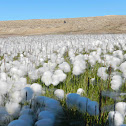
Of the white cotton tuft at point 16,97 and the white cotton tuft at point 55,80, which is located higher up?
the white cotton tuft at point 55,80

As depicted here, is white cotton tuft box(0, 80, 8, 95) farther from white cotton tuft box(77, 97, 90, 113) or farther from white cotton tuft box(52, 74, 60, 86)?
white cotton tuft box(77, 97, 90, 113)

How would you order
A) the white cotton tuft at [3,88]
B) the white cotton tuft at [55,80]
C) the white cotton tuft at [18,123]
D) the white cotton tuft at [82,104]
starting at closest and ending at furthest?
the white cotton tuft at [18,123] → the white cotton tuft at [82,104] → the white cotton tuft at [3,88] → the white cotton tuft at [55,80]

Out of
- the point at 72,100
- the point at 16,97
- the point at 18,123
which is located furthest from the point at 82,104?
the point at 16,97

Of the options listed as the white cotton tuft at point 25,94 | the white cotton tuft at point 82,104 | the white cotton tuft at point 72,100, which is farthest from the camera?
the white cotton tuft at point 25,94

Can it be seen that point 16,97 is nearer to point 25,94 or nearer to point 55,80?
point 25,94

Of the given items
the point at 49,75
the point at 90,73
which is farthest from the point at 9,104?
the point at 90,73

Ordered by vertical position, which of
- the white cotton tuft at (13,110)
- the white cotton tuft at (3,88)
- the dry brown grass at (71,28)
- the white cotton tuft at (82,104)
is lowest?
the white cotton tuft at (13,110)

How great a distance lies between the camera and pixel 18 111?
2.09 m

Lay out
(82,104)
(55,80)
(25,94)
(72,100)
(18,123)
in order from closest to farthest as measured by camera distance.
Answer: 1. (18,123)
2. (82,104)
3. (72,100)
4. (25,94)
5. (55,80)

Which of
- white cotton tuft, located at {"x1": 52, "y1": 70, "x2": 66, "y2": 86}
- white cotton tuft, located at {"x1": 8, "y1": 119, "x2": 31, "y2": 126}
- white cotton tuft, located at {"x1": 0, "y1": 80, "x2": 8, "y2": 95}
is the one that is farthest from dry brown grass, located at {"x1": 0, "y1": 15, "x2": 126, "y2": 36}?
white cotton tuft, located at {"x1": 8, "y1": 119, "x2": 31, "y2": 126}

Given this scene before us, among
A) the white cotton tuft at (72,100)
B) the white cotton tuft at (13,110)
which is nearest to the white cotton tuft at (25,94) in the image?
the white cotton tuft at (13,110)

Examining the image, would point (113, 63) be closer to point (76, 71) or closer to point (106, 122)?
point (76, 71)

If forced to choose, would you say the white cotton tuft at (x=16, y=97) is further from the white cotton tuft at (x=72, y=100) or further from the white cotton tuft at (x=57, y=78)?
the white cotton tuft at (x=57, y=78)

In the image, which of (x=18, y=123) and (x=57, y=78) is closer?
(x=18, y=123)
